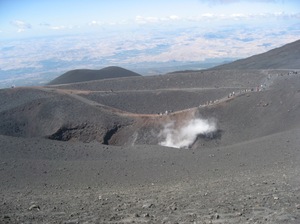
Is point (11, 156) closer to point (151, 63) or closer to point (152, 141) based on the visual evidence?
point (152, 141)

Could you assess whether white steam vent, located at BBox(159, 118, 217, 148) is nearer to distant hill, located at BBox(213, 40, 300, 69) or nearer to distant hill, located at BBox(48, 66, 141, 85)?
distant hill, located at BBox(213, 40, 300, 69)

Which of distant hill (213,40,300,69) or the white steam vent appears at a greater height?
distant hill (213,40,300,69)

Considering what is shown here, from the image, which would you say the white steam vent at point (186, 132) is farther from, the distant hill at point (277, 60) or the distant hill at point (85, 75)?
the distant hill at point (85, 75)

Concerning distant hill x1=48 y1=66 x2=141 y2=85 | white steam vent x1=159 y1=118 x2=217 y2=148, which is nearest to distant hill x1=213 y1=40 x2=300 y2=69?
distant hill x1=48 y1=66 x2=141 y2=85

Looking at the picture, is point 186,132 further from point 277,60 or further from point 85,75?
point 85,75

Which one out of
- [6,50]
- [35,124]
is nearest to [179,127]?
[35,124]

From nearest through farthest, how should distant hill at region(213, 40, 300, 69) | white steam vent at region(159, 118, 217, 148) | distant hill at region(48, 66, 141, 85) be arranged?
white steam vent at region(159, 118, 217, 148), distant hill at region(213, 40, 300, 69), distant hill at region(48, 66, 141, 85)
